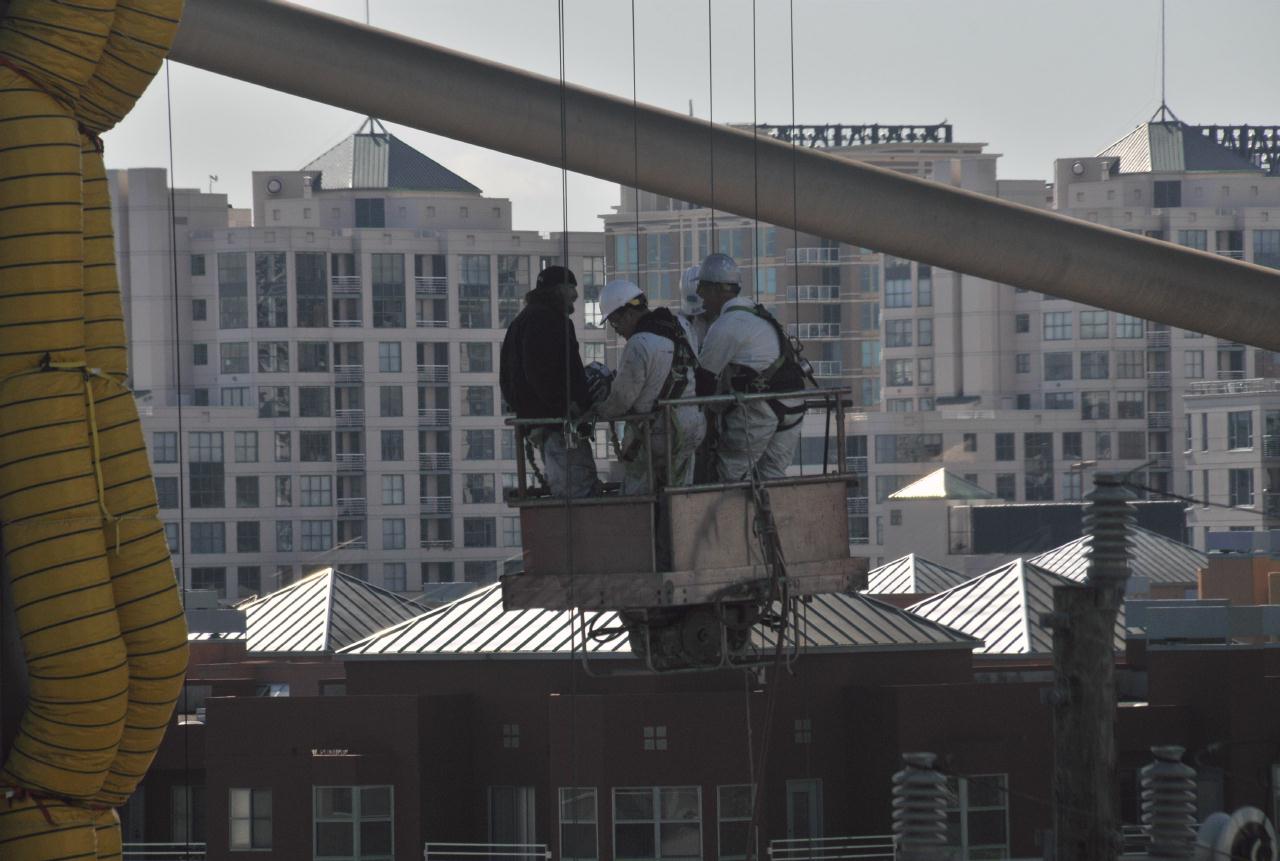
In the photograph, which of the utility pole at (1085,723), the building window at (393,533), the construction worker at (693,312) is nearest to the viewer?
the construction worker at (693,312)

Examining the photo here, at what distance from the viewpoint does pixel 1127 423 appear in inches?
6053

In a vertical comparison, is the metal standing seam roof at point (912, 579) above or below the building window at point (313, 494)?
below

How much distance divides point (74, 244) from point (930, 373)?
490ft

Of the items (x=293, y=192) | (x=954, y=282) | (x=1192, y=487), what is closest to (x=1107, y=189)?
(x=954, y=282)

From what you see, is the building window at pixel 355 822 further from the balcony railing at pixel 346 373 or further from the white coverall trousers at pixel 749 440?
the balcony railing at pixel 346 373

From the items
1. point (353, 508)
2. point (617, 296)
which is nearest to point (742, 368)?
point (617, 296)

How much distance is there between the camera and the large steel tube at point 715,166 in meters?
18.8

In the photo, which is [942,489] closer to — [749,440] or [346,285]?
[346,285]

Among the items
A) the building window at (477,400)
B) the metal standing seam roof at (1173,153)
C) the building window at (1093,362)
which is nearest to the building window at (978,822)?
the building window at (477,400)

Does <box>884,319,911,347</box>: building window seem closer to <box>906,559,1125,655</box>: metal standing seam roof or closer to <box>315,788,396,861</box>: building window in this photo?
<box>906,559,1125,655</box>: metal standing seam roof

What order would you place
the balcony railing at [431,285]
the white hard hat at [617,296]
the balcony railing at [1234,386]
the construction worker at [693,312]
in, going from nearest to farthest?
1. the white hard hat at [617,296]
2. the construction worker at [693,312]
3. the balcony railing at [1234,386]
4. the balcony railing at [431,285]

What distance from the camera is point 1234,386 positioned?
145250 millimetres

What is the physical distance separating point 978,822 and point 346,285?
109004mm

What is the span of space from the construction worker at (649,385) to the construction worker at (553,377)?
26cm
